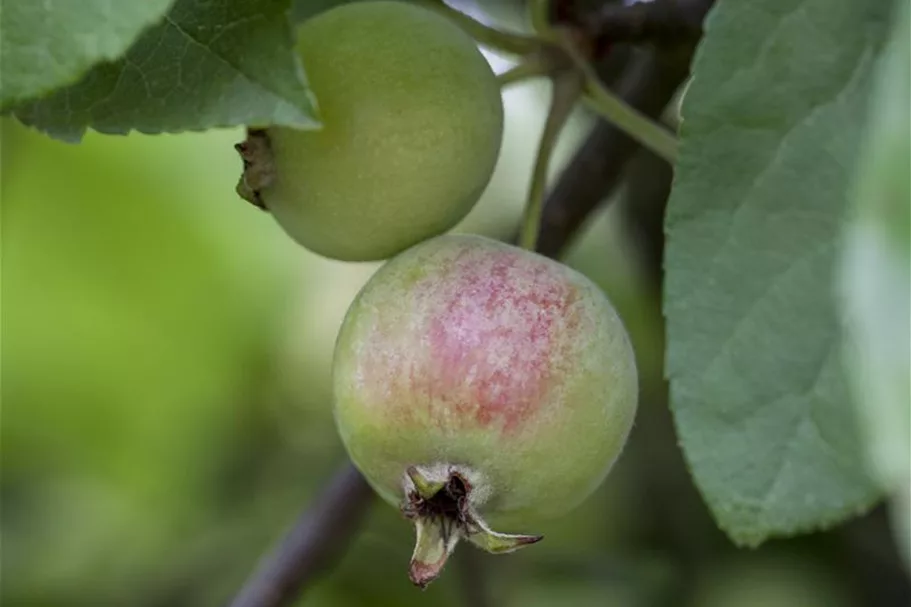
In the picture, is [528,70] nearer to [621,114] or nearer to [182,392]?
[621,114]

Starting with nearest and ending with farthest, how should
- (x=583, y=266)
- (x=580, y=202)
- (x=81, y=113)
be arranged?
(x=81, y=113) < (x=580, y=202) < (x=583, y=266)

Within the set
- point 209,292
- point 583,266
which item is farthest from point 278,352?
point 583,266

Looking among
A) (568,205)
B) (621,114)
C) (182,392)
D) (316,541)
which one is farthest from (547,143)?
(182,392)

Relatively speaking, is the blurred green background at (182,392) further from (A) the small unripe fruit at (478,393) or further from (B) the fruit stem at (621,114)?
(A) the small unripe fruit at (478,393)

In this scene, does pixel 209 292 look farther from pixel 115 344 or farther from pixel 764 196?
pixel 764 196

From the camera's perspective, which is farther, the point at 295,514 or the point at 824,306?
the point at 295,514

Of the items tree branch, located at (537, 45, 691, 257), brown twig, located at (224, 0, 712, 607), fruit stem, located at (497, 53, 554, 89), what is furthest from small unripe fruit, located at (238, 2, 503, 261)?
tree branch, located at (537, 45, 691, 257)
